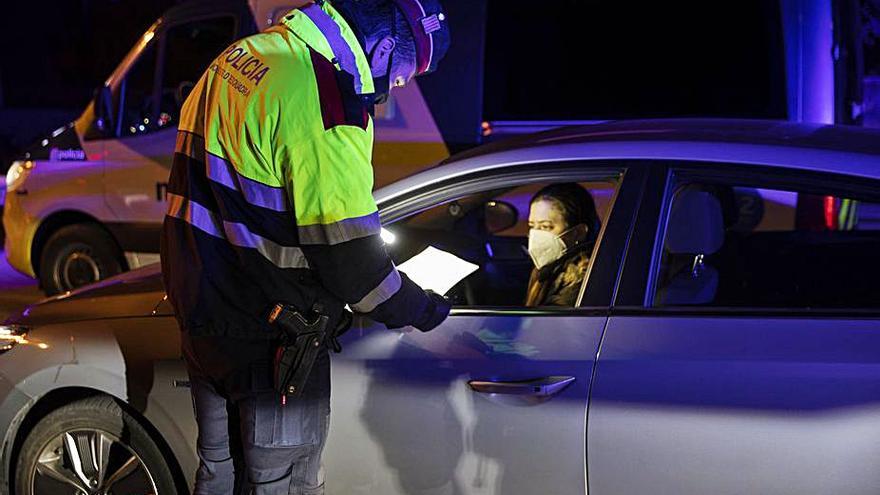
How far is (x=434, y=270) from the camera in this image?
3.14 meters

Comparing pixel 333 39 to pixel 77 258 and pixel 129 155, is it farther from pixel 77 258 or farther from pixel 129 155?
pixel 77 258

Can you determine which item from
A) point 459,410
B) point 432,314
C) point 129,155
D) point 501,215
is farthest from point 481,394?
point 129,155

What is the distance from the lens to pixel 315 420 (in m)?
2.62

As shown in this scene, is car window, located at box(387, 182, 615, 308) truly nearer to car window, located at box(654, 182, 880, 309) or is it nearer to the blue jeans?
car window, located at box(654, 182, 880, 309)

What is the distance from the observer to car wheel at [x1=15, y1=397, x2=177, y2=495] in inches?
123

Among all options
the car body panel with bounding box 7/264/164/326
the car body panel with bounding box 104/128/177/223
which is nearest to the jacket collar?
the car body panel with bounding box 7/264/164/326

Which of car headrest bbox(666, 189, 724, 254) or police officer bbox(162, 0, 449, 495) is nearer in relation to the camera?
police officer bbox(162, 0, 449, 495)

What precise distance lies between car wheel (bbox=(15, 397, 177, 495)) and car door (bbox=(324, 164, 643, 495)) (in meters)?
0.60

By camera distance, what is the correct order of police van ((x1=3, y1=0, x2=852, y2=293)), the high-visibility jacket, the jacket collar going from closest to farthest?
the high-visibility jacket → the jacket collar → police van ((x1=3, y1=0, x2=852, y2=293))

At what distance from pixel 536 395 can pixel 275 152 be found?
2.93 ft

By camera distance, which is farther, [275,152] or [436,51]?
[436,51]

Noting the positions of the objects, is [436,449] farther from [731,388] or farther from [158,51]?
[158,51]

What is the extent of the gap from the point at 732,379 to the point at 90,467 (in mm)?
1901

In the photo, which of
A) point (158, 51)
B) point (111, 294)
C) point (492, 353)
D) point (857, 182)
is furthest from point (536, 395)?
point (158, 51)
